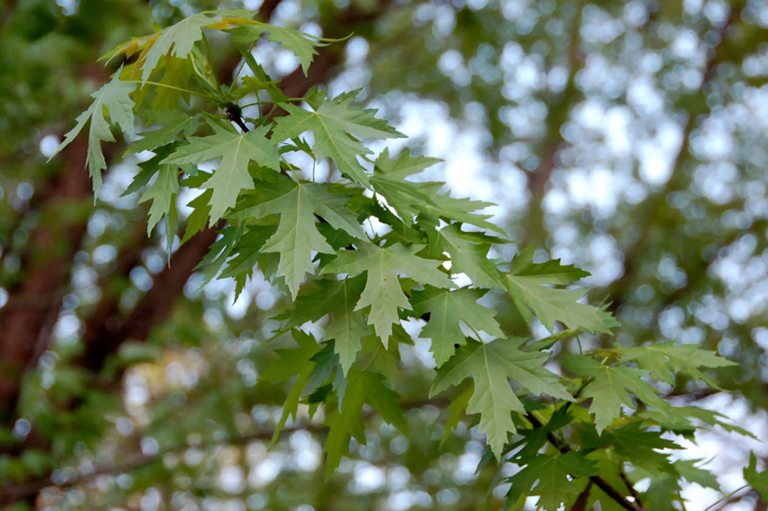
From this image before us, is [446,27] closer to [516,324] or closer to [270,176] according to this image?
[516,324]

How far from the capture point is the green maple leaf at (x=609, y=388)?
113 cm

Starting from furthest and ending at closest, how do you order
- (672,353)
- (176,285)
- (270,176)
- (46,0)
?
(176,285)
(46,0)
(672,353)
(270,176)

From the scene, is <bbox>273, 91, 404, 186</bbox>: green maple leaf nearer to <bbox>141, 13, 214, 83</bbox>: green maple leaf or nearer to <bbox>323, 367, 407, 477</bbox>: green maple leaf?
<bbox>141, 13, 214, 83</bbox>: green maple leaf

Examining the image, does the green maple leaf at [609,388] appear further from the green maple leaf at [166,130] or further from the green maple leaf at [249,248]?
the green maple leaf at [166,130]

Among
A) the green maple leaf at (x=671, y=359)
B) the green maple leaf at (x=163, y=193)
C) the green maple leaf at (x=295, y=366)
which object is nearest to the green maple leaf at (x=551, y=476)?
the green maple leaf at (x=671, y=359)

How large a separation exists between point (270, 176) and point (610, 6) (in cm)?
740

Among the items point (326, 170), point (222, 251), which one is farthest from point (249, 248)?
point (326, 170)

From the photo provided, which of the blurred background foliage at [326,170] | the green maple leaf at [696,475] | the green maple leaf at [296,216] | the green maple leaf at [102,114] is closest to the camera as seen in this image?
the green maple leaf at [296,216]

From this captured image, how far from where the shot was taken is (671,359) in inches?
49.5

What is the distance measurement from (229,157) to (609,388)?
0.73m

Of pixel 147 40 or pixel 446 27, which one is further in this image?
pixel 446 27

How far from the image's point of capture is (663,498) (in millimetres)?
1351

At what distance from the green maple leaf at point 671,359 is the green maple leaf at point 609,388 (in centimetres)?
4

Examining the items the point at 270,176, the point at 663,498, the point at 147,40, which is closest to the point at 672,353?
the point at 663,498
